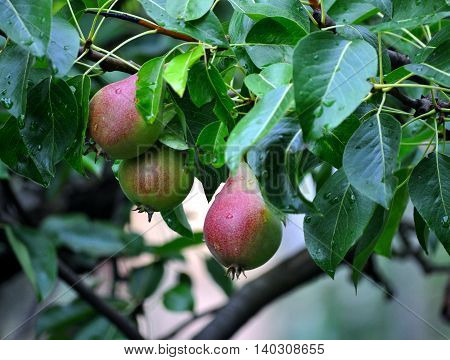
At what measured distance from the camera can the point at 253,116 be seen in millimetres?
729

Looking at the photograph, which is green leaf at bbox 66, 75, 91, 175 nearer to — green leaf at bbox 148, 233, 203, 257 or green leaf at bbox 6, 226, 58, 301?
green leaf at bbox 6, 226, 58, 301

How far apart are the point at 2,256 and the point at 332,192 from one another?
1439 mm

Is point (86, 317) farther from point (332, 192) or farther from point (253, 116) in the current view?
point (253, 116)

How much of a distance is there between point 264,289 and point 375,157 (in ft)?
3.64

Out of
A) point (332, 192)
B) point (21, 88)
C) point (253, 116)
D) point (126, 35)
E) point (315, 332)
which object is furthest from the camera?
point (315, 332)

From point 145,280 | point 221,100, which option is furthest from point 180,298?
point 221,100

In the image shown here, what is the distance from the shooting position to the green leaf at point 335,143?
879 mm

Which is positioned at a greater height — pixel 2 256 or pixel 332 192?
pixel 332 192

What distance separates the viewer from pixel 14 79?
2.82ft

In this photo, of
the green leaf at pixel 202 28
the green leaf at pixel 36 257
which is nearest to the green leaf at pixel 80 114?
the green leaf at pixel 202 28

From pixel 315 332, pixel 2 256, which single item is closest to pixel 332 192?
pixel 2 256

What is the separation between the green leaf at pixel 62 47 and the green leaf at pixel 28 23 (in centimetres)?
3

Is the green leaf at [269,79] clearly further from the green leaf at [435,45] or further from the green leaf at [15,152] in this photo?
the green leaf at [15,152]
